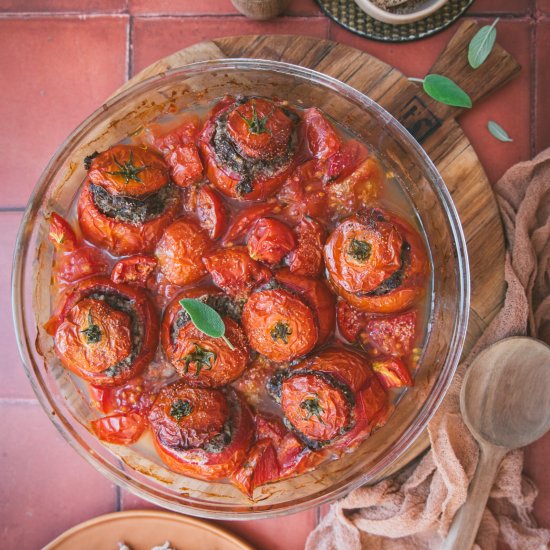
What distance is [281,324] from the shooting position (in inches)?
73.6

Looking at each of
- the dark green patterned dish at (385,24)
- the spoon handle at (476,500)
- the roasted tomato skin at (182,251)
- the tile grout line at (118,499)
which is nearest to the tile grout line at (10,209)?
the roasted tomato skin at (182,251)

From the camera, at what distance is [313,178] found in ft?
6.68

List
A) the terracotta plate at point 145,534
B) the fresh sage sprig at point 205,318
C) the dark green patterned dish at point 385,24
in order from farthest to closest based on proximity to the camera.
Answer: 1. the terracotta plate at point 145,534
2. the dark green patterned dish at point 385,24
3. the fresh sage sprig at point 205,318

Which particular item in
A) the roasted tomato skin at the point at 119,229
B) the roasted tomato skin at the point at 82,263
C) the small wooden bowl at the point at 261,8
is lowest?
the roasted tomato skin at the point at 82,263

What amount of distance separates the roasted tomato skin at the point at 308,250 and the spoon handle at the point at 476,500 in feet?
3.01

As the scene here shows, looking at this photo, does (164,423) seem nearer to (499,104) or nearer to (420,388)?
(420,388)

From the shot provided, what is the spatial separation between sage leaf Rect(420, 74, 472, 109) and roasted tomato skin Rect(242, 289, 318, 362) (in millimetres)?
862

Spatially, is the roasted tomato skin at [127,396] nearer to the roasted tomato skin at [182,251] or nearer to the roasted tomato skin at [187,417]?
the roasted tomato skin at [187,417]

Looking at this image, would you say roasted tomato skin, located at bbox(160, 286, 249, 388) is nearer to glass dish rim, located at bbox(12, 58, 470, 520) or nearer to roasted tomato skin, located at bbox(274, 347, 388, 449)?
roasted tomato skin, located at bbox(274, 347, 388, 449)

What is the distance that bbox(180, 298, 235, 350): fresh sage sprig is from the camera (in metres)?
1.80

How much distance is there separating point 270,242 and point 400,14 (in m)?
1.00

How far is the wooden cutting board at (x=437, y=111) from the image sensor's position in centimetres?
215

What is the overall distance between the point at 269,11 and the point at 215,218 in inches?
32.2

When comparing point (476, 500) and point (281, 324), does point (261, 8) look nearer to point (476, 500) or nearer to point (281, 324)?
point (281, 324)
